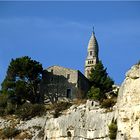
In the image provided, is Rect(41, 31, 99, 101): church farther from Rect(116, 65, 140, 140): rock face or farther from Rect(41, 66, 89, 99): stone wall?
Rect(116, 65, 140, 140): rock face

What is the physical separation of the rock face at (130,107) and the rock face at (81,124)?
300 centimetres

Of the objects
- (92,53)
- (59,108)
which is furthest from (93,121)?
(92,53)

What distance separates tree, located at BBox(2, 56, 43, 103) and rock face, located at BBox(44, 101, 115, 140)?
43.7ft

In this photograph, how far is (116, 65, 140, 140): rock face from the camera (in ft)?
149

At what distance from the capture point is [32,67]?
75812mm

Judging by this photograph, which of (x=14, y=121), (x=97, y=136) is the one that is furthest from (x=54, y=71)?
(x=97, y=136)

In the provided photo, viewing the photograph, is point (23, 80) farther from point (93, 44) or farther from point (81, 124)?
point (93, 44)

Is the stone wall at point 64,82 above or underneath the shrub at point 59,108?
above

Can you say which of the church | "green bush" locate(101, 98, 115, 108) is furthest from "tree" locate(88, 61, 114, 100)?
"green bush" locate(101, 98, 115, 108)

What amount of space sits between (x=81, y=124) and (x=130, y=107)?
8596 mm

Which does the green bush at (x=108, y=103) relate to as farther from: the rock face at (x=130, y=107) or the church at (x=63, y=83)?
the church at (x=63, y=83)

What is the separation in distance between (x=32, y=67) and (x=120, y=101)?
29.5 metres

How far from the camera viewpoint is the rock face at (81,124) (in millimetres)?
50844

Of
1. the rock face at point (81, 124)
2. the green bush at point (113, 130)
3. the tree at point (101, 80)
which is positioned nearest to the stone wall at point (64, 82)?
the tree at point (101, 80)
